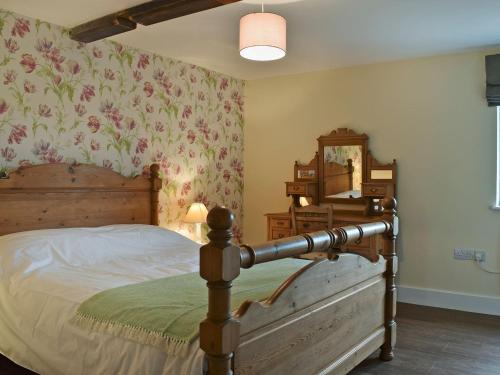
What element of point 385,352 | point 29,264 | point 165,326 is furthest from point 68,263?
point 385,352

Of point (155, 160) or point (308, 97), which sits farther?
point (308, 97)

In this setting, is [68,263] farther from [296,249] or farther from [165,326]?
[296,249]

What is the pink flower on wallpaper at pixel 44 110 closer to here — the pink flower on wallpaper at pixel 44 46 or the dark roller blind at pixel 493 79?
the pink flower on wallpaper at pixel 44 46

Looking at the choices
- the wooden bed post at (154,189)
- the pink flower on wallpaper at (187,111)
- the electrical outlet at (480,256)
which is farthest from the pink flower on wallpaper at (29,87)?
the electrical outlet at (480,256)

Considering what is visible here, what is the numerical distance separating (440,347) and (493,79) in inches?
87.4

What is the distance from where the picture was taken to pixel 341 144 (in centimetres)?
461

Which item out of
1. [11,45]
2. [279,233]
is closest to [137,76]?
[11,45]

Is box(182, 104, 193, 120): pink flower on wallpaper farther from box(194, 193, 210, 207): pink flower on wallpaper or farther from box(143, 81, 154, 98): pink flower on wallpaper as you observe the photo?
box(194, 193, 210, 207): pink flower on wallpaper

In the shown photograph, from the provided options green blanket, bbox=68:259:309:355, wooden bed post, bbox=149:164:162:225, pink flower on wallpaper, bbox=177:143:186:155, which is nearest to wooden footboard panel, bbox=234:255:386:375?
green blanket, bbox=68:259:309:355

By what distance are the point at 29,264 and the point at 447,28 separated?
129 inches

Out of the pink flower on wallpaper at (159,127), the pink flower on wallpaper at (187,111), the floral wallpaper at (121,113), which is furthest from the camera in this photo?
the pink flower on wallpaper at (187,111)

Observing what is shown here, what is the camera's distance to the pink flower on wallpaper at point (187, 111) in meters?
4.55

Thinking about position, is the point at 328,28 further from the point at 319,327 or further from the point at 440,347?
the point at 440,347

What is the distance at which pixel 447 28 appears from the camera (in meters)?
3.40
